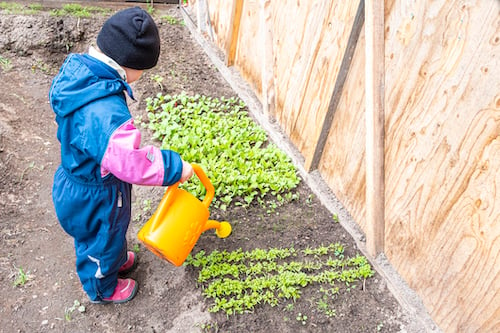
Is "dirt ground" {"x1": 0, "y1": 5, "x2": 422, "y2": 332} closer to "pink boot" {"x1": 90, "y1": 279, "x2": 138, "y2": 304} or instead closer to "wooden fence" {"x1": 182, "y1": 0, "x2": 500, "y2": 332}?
"pink boot" {"x1": 90, "y1": 279, "x2": 138, "y2": 304}

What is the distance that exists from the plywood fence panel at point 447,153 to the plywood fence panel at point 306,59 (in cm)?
47

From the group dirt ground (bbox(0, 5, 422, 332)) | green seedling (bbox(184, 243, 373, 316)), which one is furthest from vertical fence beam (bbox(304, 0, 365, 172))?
green seedling (bbox(184, 243, 373, 316))

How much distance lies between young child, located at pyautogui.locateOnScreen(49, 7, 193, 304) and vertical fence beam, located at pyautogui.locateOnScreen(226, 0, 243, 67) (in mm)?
2383

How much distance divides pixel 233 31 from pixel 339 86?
6.22ft

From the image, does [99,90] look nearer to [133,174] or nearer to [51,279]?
[133,174]

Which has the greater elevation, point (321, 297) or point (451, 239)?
point (451, 239)

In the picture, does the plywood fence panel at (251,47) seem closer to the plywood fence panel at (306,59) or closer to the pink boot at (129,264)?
the plywood fence panel at (306,59)

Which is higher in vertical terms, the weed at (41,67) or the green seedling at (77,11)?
the green seedling at (77,11)

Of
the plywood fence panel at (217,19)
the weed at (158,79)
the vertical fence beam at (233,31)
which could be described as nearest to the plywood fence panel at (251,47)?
the vertical fence beam at (233,31)

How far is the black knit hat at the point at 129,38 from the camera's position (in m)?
1.77

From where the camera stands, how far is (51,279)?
261cm

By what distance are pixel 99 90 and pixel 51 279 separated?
1.42m

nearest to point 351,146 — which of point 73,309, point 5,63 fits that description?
point 73,309

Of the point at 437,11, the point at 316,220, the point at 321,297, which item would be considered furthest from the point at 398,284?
the point at 437,11
